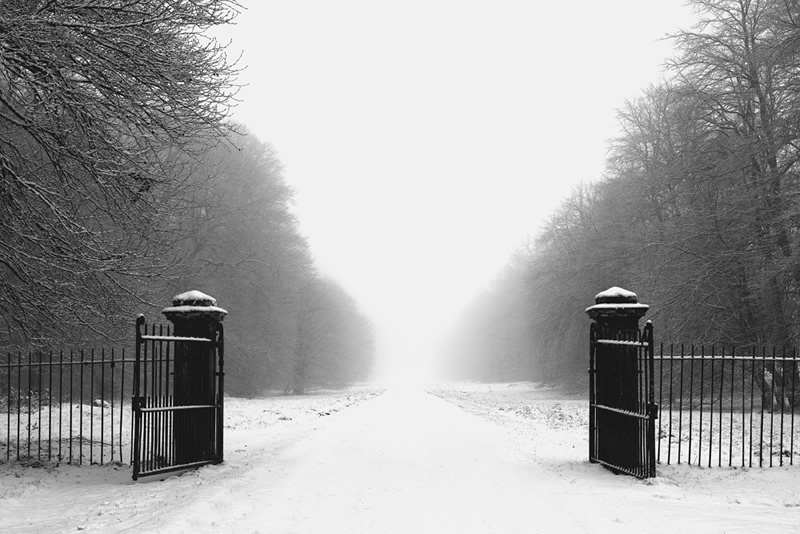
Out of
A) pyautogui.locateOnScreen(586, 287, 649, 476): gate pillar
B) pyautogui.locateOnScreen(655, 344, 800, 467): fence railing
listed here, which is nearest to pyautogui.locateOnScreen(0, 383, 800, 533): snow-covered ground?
pyautogui.locateOnScreen(586, 287, 649, 476): gate pillar

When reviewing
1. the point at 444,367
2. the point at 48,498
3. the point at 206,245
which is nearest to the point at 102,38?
the point at 48,498

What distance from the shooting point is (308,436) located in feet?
45.3

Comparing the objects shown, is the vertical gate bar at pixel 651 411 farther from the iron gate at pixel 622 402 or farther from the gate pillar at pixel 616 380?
the gate pillar at pixel 616 380

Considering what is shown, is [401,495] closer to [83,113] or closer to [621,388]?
[621,388]

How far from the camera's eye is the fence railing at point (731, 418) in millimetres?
9477

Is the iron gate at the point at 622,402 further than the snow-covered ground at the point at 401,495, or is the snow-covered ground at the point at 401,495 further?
the iron gate at the point at 622,402

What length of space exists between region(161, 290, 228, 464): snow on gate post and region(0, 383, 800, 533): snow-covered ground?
48cm

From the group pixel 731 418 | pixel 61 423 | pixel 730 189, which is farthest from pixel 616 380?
pixel 730 189

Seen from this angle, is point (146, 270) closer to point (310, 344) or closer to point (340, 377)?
point (310, 344)

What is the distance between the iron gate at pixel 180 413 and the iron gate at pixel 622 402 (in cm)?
567

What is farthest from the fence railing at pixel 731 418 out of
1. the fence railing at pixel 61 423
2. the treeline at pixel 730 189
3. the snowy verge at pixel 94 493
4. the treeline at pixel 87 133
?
the fence railing at pixel 61 423

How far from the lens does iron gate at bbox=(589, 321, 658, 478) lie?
863 cm

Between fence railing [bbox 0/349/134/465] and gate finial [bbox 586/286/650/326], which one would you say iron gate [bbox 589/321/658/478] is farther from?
fence railing [bbox 0/349/134/465]

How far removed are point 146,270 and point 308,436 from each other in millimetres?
4816
